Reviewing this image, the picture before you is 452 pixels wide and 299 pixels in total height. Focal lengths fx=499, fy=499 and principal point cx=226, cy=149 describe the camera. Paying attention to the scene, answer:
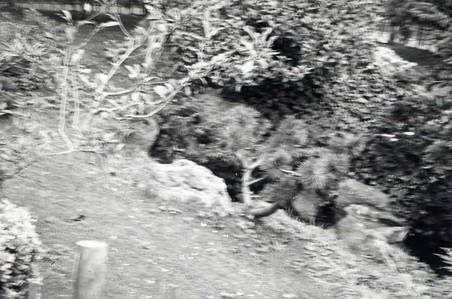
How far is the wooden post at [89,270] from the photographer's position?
3248mm

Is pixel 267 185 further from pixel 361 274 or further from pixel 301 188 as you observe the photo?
pixel 361 274

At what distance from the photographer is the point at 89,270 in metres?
3.28

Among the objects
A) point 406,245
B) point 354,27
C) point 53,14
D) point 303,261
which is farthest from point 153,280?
point 53,14

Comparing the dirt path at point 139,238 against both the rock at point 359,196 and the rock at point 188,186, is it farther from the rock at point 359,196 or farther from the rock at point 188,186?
the rock at point 359,196

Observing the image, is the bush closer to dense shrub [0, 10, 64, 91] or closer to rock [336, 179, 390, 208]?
dense shrub [0, 10, 64, 91]

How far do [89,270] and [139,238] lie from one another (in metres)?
2.44

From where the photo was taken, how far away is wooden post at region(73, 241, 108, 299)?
3248 mm

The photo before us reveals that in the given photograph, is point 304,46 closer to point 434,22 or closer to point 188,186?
point 434,22

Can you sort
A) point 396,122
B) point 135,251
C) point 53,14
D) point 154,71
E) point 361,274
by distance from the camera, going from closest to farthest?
point 135,251
point 361,274
point 396,122
point 154,71
point 53,14

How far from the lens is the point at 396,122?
8086 millimetres

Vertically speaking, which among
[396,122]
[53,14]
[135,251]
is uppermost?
[53,14]

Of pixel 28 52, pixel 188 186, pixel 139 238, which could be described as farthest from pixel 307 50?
pixel 139 238

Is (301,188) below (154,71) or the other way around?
below

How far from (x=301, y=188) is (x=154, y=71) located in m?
3.63
